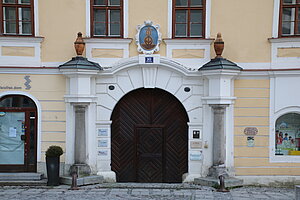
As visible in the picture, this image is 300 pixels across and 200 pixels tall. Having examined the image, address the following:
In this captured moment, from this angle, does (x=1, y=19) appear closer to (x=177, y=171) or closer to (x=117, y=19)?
(x=117, y=19)

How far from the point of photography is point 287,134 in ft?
36.1

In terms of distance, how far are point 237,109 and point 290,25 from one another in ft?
8.81

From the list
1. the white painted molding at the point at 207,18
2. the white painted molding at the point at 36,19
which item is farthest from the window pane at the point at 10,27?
the white painted molding at the point at 207,18

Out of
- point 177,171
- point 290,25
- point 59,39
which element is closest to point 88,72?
point 59,39

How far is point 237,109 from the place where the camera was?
427 inches

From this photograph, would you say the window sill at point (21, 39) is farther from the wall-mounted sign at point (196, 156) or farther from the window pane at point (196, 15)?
the wall-mounted sign at point (196, 156)

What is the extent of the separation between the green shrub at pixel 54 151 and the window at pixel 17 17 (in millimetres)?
3164

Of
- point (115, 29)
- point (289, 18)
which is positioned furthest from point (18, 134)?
point (289, 18)

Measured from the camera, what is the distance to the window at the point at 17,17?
425 inches

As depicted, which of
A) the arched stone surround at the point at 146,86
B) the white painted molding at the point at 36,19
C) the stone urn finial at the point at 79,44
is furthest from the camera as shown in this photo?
the arched stone surround at the point at 146,86

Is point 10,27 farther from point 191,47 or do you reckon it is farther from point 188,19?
point 191,47

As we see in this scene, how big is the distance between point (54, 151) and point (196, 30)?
500 cm

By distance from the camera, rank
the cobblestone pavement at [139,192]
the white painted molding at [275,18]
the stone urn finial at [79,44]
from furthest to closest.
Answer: the white painted molding at [275,18]
the stone urn finial at [79,44]
the cobblestone pavement at [139,192]

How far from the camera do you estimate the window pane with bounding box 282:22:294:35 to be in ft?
35.3
